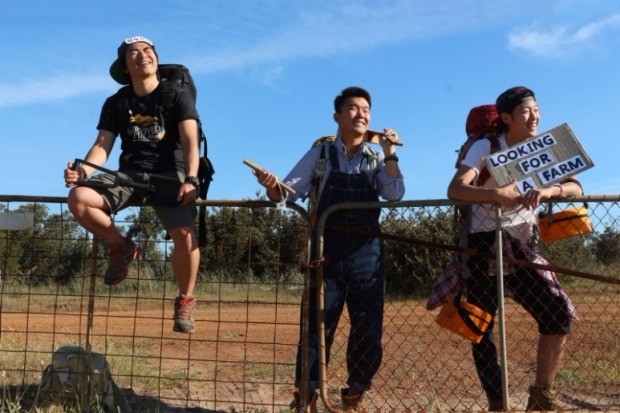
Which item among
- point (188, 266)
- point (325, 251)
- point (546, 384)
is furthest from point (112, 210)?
point (546, 384)

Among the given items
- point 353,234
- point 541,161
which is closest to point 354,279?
point 353,234

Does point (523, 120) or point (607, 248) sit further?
point (607, 248)

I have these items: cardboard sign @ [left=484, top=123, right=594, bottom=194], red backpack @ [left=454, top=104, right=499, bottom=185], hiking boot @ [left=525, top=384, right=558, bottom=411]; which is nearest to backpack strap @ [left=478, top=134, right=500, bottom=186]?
red backpack @ [left=454, top=104, right=499, bottom=185]

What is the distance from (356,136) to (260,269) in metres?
1.51

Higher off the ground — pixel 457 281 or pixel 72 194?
pixel 72 194

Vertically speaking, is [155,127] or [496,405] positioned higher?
[155,127]

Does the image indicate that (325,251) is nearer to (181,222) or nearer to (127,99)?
(181,222)

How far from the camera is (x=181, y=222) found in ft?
14.4

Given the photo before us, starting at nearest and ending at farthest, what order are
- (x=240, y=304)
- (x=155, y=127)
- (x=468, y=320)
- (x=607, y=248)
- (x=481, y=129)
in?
(x=468, y=320)
(x=155, y=127)
(x=481, y=129)
(x=607, y=248)
(x=240, y=304)

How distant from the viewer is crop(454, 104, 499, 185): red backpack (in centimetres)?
455

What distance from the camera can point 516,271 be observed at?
176 inches

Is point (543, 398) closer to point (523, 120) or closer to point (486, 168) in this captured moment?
point (486, 168)

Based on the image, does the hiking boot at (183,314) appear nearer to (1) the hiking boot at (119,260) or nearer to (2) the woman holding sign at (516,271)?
(1) the hiking boot at (119,260)

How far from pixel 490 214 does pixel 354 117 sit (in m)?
0.98
